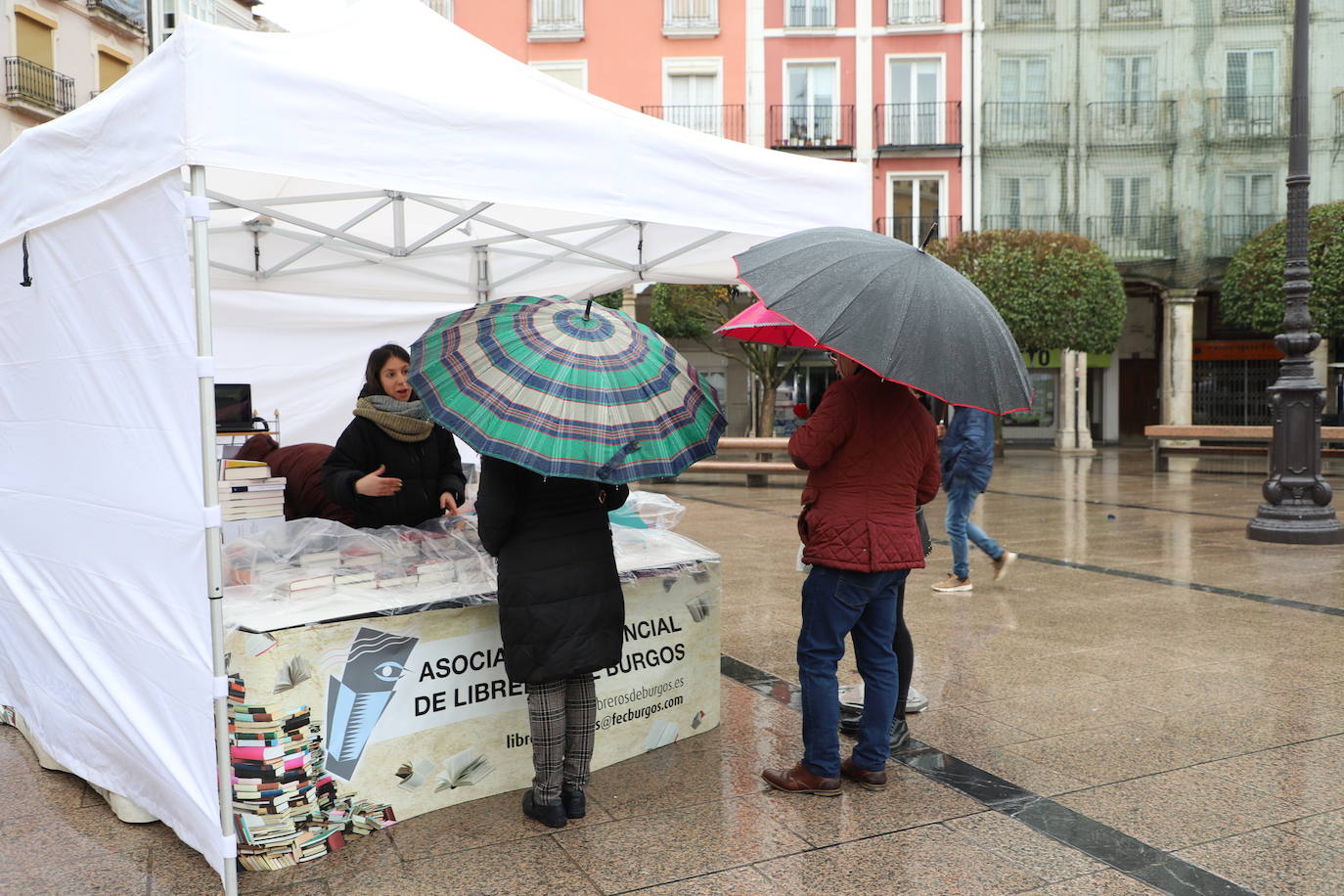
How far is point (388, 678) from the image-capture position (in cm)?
356

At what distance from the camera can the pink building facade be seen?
27.7m

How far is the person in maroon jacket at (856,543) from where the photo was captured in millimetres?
3562

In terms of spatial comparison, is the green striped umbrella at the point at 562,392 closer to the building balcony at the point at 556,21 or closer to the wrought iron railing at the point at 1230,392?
the building balcony at the point at 556,21

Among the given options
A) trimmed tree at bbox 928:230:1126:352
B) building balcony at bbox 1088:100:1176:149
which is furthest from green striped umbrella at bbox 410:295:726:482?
building balcony at bbox 1088:100:1176:149

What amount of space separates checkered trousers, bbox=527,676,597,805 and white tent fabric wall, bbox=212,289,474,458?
4.40 meters

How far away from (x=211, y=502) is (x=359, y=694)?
2.90ft

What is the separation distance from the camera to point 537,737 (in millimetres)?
3525

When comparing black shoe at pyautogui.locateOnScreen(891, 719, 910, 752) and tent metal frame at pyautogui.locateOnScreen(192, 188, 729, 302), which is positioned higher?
tent metal frame at pyautogui.locateOnScreen(192, 188, 729, 302)

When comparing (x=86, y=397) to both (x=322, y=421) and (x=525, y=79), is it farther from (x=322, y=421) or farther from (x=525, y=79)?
(x=322, y=421)

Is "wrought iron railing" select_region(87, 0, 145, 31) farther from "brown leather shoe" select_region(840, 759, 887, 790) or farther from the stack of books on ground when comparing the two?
"brown leather shoe" select_region(840, 759, 887, 790)

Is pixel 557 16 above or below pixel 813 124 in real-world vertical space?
above

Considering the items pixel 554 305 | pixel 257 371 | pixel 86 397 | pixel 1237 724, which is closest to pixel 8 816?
pixel 86 397

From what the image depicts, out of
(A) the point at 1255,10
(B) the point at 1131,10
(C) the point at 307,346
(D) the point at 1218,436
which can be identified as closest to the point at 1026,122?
(B) the point at 1131,10

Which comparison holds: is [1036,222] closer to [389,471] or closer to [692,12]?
[692,12]
